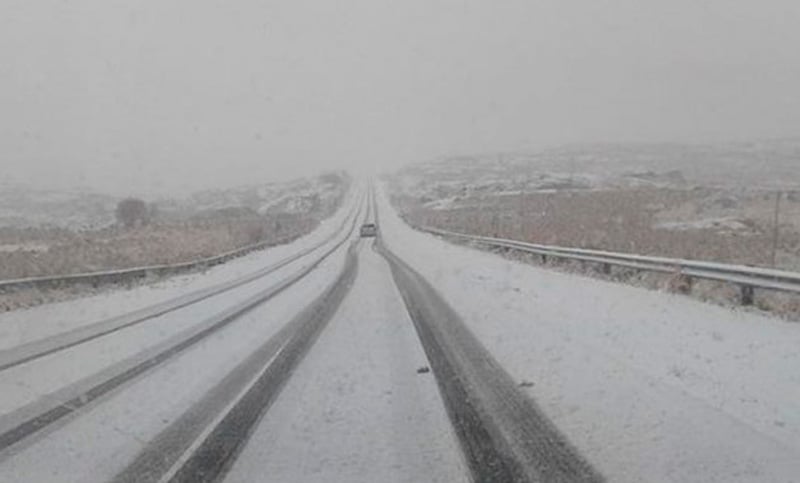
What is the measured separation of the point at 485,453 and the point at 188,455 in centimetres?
263

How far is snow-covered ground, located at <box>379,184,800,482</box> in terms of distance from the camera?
6.39 m

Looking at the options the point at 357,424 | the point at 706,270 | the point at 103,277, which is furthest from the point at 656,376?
the point at 103,277

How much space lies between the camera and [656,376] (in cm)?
931

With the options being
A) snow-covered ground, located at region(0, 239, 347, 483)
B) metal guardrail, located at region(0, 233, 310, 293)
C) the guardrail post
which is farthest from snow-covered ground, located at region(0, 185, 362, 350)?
the guardrail post

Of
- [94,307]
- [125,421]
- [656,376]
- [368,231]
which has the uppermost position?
[656,376]

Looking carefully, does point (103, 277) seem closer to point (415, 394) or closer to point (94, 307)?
point (94, 307)

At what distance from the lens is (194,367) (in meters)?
11.2

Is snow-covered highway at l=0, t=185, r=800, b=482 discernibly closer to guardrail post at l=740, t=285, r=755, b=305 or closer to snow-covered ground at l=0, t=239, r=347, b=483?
snow-covered ground at l=0, t=239, r=347, b=483

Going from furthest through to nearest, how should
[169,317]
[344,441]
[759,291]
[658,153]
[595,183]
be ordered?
1. [658,153]
2. [595,183]
3. [169,317]
4. [759,291]
5. [344,441]

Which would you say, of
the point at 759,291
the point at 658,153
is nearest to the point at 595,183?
the point at 759,291

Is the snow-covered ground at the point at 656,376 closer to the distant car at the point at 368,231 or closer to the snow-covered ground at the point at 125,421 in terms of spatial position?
the snow-covered ground at the point at 125,421

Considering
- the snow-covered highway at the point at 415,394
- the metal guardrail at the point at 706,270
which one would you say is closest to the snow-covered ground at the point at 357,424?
the snow-covered highway at the point at 415,394

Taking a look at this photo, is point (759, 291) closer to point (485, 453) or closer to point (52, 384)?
point (485, 453)

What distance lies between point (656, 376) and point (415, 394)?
2859mm
